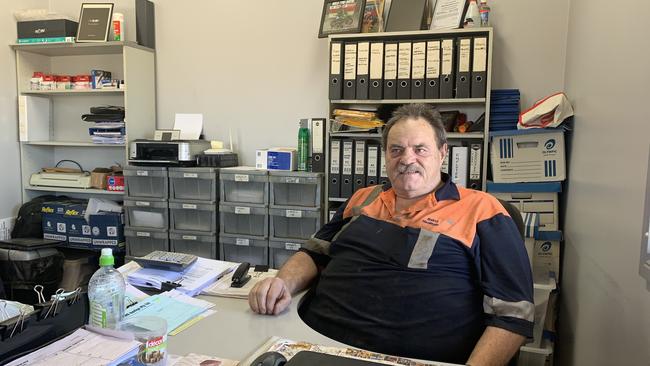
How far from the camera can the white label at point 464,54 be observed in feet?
8.73

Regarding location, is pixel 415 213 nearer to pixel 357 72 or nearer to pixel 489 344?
pixel 489 344

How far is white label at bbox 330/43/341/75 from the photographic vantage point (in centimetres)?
289

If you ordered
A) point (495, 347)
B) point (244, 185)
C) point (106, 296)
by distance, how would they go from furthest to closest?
point (244, 185), point (495, 347), point (106, 296)

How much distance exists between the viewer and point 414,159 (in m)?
1.63

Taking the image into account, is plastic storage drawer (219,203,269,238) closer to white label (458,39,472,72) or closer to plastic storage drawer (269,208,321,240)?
plastic storage drawer (269,208,321,240)

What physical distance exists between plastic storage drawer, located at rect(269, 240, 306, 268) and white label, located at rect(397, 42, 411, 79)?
1206 millimetres

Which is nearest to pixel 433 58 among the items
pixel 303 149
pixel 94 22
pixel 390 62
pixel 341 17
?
pixel 390 62

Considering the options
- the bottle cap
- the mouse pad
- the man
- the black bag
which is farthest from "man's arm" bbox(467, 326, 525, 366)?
the black bag

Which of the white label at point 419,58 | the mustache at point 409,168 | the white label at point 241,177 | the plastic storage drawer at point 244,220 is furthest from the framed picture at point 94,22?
the mustache at point 409,168

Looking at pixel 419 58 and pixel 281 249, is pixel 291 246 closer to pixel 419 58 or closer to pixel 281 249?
pixel 281 249

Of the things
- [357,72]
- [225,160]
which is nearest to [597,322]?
[357,72]

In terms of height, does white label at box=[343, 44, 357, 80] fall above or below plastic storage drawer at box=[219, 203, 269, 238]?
above

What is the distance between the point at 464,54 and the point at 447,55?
0.09 m

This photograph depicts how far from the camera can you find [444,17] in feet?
9.19
